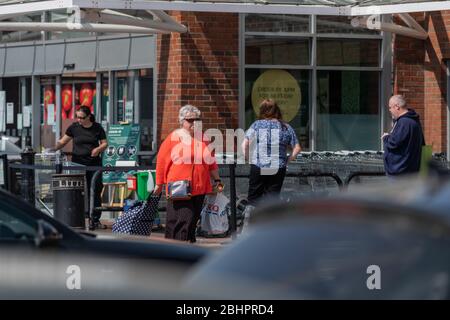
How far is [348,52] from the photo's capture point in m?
18.1

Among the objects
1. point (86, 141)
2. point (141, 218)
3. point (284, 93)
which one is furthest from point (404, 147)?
point (284, 93)

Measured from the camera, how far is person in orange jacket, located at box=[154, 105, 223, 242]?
11008 millimetres

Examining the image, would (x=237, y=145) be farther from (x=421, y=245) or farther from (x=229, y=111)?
(x=421, y=245)

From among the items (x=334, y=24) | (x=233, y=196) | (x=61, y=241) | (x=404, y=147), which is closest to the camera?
(x=61, y=241)

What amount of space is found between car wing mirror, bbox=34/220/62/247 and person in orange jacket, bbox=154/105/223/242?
5.43 metres

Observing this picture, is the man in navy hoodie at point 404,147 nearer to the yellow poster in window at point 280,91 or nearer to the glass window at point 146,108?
the yellow poster in window at point 280,91

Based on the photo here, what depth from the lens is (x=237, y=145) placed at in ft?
56.0

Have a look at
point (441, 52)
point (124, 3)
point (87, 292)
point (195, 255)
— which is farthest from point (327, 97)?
point (87, 292)

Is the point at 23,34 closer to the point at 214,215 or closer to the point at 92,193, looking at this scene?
the point at 92,193

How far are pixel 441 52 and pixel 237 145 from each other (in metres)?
3.89

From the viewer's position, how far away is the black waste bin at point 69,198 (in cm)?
1343

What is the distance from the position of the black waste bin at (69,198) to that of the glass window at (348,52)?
228 inches

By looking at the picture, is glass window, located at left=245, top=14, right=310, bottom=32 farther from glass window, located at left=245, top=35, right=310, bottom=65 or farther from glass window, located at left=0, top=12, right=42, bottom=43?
glass window, located at left=0, top=12, right=42, bottom=43

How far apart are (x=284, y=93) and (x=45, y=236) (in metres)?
12.4
